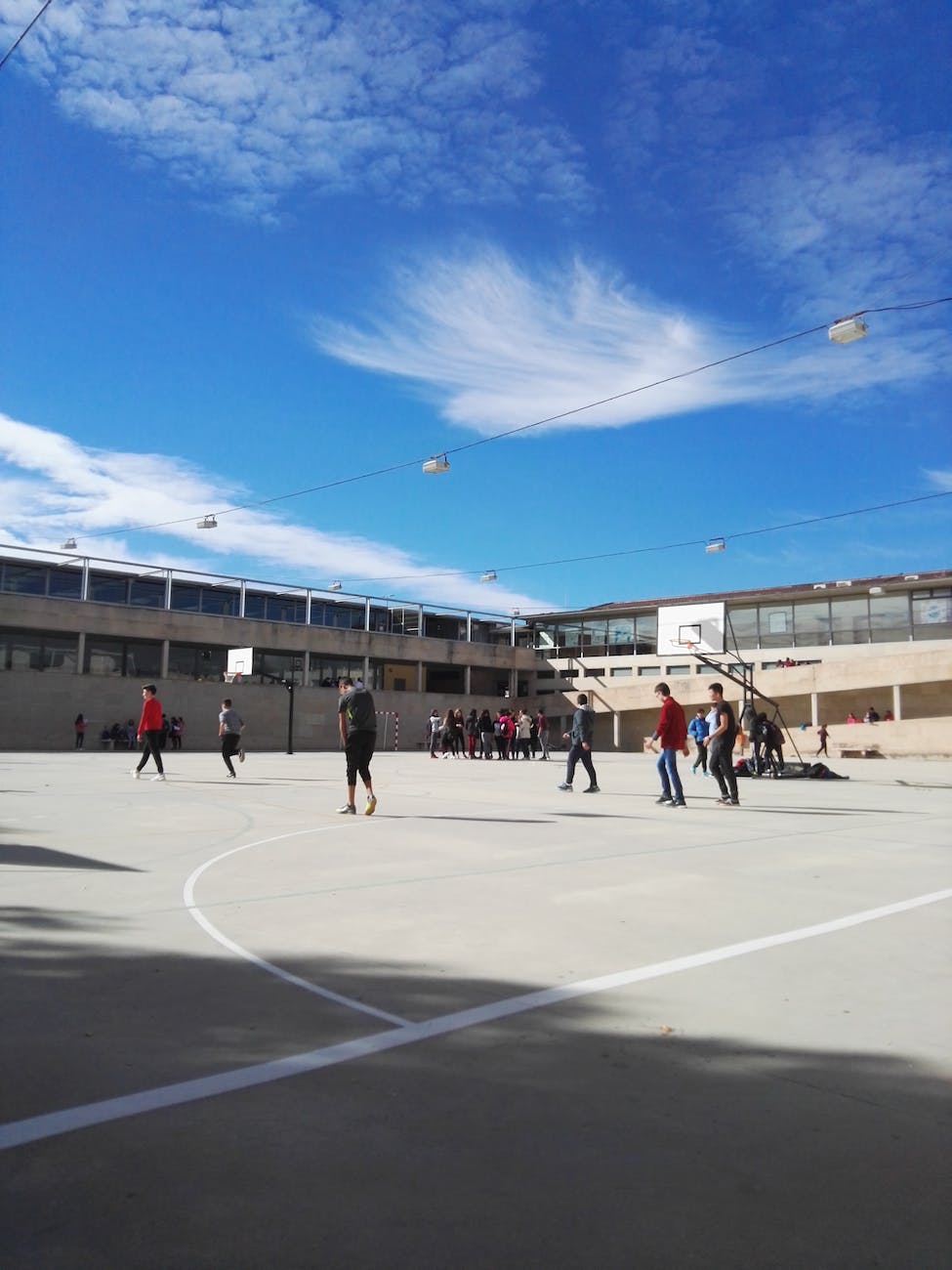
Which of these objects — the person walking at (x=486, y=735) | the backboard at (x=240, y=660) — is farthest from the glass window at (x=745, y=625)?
the backboard at (x=240, y=660)

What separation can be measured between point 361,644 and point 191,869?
40.5 metres

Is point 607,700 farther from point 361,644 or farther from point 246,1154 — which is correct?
point 246,1154

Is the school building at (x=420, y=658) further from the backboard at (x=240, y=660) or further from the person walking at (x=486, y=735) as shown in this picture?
the person walking at (x=486, y=735)

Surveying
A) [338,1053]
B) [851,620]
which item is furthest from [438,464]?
[851,620]

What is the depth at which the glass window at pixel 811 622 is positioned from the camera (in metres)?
49.5

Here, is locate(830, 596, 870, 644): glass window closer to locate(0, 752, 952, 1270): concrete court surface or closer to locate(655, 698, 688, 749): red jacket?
locate(655, 698, 688, 749): red jacket

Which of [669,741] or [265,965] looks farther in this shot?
[669,741]

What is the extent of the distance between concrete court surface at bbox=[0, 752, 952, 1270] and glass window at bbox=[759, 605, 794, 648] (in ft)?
145

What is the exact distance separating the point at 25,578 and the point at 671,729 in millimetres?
31818

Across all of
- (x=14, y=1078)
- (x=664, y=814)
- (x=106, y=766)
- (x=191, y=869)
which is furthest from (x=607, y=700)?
(x=14, y=1078)

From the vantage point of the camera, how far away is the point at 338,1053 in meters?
3.76

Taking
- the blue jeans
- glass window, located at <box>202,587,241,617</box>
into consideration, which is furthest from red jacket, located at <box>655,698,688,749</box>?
glass window, located at <box>202,587,241,617</box>

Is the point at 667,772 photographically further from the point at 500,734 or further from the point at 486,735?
the point at 486,735

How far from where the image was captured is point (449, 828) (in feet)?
35.6
